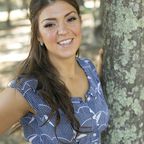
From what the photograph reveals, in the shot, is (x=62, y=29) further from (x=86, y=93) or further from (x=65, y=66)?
(x=86, y=93)

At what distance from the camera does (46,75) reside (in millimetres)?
2299

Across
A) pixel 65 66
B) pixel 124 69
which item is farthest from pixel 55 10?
pixel 124 69

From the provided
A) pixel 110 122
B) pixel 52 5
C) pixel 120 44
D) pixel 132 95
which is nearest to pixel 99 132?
pixel 110 122

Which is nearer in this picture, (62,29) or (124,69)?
(62,29)

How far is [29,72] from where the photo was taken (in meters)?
2.29

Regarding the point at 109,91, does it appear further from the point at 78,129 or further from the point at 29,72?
the point at 29,72

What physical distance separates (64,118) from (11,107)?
0.96 ft

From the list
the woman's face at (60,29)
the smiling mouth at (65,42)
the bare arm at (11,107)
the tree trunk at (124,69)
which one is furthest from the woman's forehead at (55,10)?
the bare arm at (11,107)

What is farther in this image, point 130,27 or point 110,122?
point 110,122

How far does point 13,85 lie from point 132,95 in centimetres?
67

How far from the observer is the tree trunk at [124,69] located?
2287 millimetres

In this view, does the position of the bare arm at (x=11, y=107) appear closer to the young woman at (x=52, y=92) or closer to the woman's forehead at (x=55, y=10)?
the young woman at (x=52, y=92)

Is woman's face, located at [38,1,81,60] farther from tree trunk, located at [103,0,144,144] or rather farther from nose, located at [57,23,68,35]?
tree trunk, located at [103,0,144,144]

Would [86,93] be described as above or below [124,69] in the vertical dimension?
below
